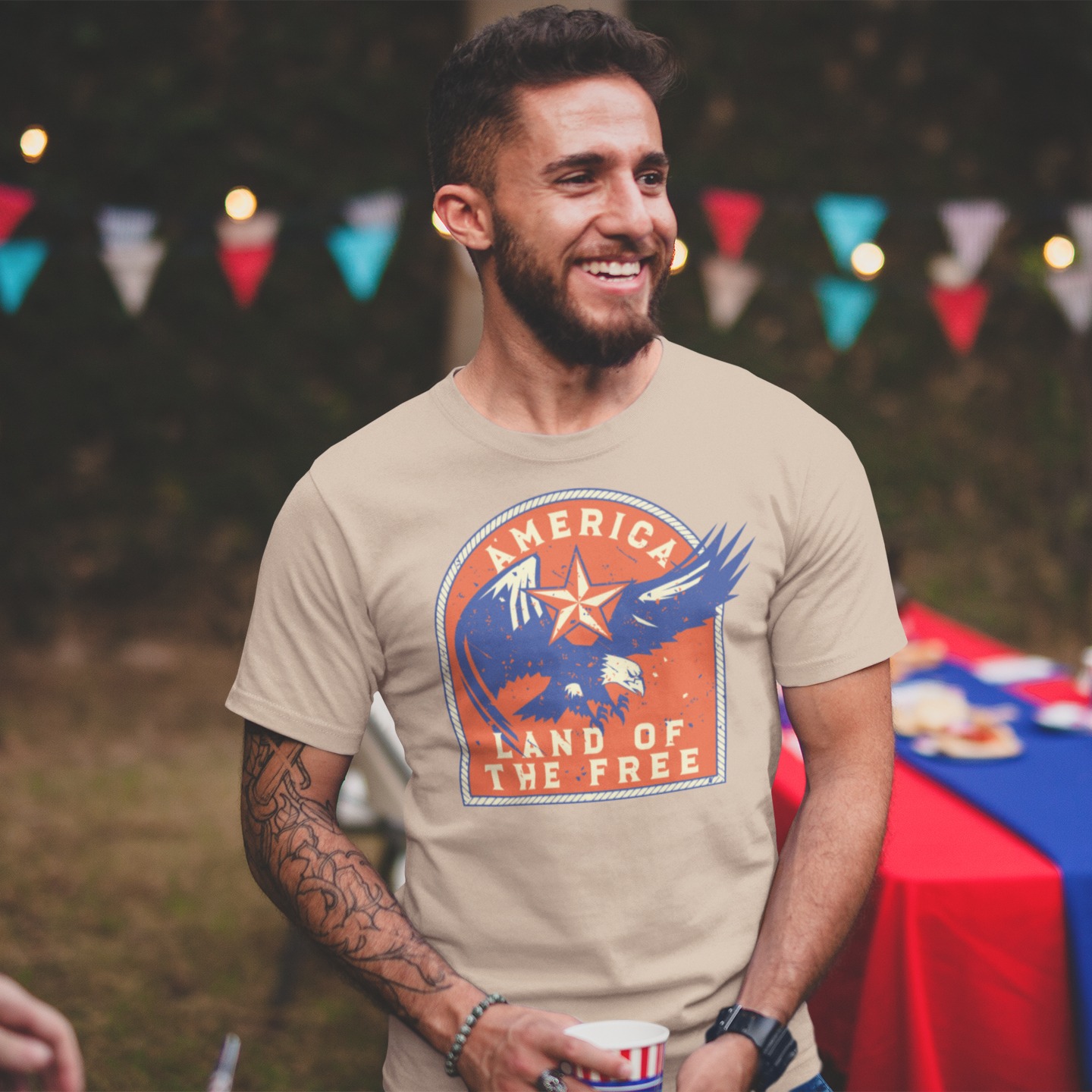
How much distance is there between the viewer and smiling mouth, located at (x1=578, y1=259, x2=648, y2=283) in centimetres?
129

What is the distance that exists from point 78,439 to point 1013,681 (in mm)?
4371

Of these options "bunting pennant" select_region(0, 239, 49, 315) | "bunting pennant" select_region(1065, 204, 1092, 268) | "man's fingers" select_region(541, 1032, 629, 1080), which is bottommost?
"man's fingers" select_region(541, 1032, 629, 1080)

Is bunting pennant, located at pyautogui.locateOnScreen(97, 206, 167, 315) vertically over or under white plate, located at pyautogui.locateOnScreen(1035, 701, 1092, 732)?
over

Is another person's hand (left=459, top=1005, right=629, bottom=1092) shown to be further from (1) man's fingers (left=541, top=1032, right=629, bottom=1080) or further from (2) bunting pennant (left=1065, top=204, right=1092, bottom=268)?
(2) bunting pennant (left=1065, top=204, right=1092, bottom=268)

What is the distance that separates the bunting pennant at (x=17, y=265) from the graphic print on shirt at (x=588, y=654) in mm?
3117

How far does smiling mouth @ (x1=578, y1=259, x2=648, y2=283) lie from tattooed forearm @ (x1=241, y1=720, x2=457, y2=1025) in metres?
0.67

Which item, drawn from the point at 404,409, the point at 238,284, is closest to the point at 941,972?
the point at 404,409

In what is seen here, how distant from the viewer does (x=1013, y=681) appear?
276 cm

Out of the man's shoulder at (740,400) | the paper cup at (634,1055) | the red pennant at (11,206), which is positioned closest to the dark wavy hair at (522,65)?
the man's shoulder at (740,400)

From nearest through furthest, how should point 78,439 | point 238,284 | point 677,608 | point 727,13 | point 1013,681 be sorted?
point 677,608 < point 1013,681 < point 238,284 < point 78,439 < point 727,13

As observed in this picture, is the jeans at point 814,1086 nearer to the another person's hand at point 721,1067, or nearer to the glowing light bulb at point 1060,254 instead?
the another person's hand at point 721,1067

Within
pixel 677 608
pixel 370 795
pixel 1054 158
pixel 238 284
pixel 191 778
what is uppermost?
pixel 1054 158

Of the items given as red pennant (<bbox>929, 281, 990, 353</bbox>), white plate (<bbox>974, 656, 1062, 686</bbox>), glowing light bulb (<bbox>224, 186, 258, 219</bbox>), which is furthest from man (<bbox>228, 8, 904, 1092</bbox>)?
red pennant (<bbox>929, 281, 990, 353</bbox>)

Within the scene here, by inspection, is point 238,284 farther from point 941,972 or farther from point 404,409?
point 941,972
